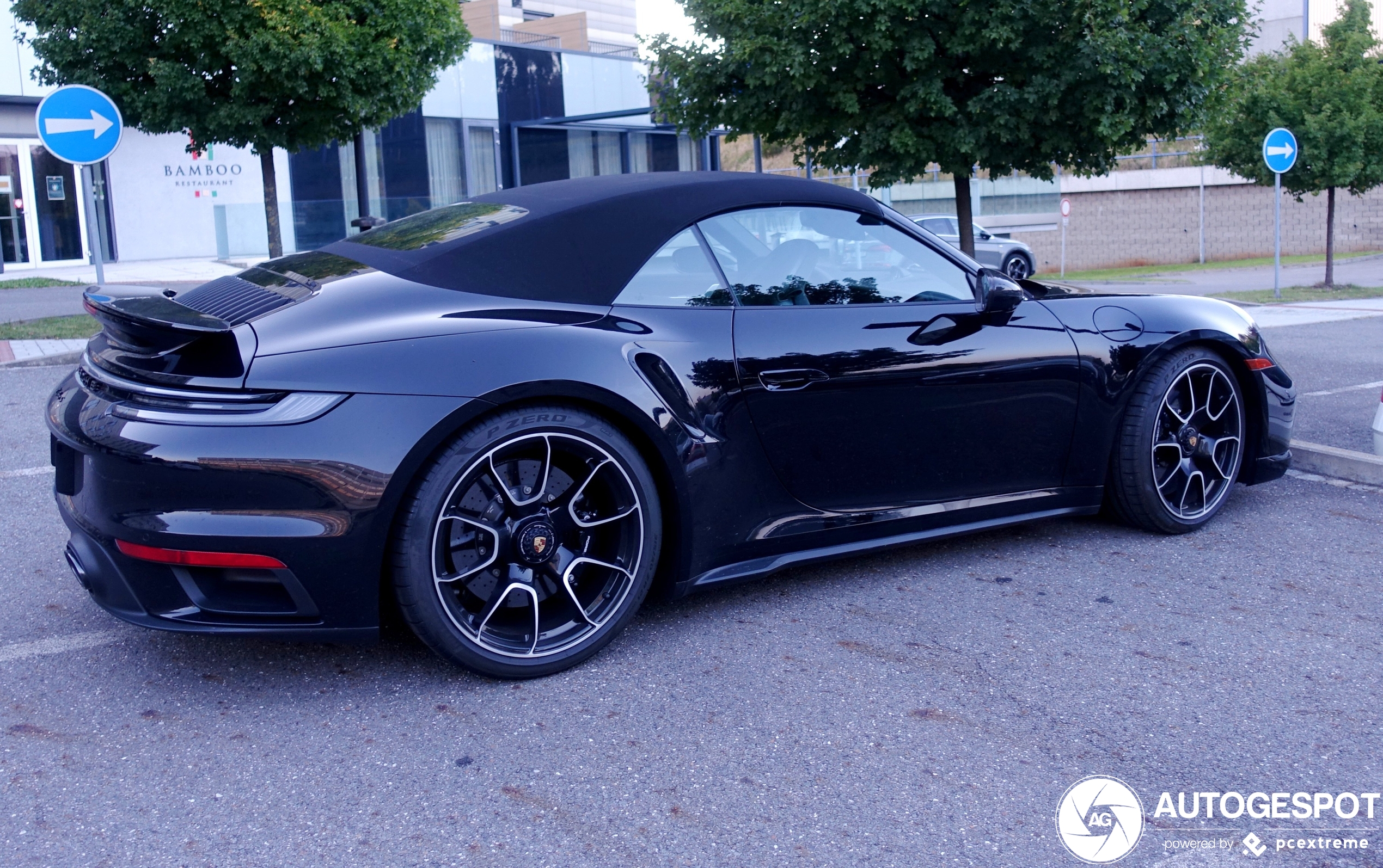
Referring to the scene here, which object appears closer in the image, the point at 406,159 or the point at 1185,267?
the point at 406,159

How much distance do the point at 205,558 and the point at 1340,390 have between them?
7590mm

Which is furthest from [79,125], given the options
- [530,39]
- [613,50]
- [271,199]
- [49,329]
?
[530,39]

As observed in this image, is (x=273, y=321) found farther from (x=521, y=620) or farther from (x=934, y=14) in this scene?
(x=934, y=14)

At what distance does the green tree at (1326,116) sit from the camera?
19656 mm

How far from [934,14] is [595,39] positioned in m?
51.2

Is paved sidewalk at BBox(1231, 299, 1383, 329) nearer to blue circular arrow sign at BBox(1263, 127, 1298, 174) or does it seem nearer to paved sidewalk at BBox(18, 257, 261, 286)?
blue circular arrow sign at BBox(1263, 127, 1298, 174)

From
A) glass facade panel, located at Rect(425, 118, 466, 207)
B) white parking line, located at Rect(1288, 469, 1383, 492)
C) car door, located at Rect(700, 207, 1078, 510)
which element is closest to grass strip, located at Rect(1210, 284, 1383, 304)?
white parking line, located at Rect(1288, 469, 1383, 492)

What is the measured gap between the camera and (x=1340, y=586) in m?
4.00

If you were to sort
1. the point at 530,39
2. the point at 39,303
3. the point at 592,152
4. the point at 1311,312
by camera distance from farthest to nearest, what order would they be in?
the point at 530,39 < the point at 592,152 < the point at 39,303 < the point at 1311,312

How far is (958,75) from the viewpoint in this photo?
400 inches

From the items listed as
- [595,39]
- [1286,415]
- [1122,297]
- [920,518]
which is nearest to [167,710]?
[920,518]

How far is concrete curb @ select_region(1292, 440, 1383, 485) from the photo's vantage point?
5.38m

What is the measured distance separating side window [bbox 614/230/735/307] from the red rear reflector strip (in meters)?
1.23

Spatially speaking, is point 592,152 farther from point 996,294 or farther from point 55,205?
point 996,294
